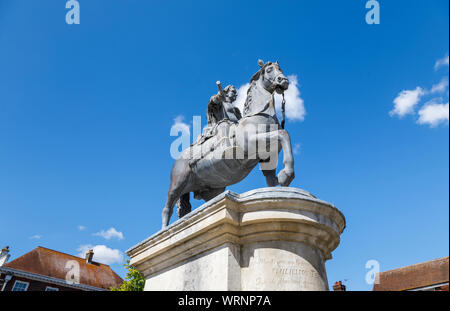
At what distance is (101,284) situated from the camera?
105 feet

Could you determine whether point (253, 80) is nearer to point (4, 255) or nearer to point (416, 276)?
point (416, 276)

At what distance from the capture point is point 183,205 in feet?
20.0

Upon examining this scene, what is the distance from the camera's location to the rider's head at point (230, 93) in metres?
6.29

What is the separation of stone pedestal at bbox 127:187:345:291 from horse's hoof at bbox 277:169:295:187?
1.82 ft

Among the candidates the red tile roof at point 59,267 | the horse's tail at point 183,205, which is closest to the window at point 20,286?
the red tile roof at point 59,267

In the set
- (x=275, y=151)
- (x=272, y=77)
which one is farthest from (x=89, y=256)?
(x=275, y=151)

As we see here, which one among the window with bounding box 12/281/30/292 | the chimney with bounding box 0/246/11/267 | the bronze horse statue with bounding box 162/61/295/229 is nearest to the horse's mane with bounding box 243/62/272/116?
the bronze horse statue with bounding box 162/61/295/229

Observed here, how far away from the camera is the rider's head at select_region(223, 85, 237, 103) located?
6.29 meters

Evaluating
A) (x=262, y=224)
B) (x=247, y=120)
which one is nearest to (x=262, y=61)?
(x=247, y=120)

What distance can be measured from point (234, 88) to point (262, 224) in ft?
12.2

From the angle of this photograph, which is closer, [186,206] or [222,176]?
[222,176]

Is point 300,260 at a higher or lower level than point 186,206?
lower

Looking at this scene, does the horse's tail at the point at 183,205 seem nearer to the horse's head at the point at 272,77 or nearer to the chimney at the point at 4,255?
the horse's head at the point at 272,77
